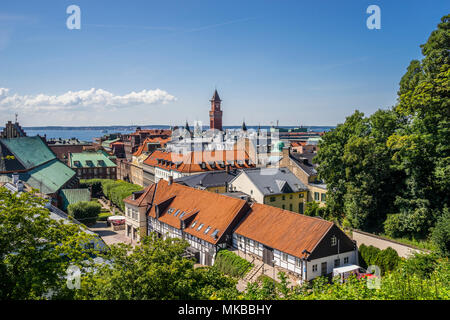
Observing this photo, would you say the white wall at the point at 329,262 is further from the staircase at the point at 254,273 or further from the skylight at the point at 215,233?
the skylight at the point at 215,233

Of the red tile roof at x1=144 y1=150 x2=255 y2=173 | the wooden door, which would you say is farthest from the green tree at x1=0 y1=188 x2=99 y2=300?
the red tile roof at x1=144 y1=150 x2=255 y2=173

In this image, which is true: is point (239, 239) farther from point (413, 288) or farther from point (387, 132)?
point (413, 288)

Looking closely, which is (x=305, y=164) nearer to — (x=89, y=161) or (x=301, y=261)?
(x=301, y=261)

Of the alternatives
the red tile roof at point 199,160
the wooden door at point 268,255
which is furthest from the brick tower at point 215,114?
the wooden door at point 268,255

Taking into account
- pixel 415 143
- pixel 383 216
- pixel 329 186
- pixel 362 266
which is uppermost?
pixel 415 143

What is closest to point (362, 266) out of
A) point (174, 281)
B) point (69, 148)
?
point (174, 281)

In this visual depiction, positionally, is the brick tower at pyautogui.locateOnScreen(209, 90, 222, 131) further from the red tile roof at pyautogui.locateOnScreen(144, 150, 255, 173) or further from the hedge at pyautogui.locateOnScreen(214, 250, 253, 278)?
the hedge at pyautogui.locateOnScreen(214, 250, 253, 278)

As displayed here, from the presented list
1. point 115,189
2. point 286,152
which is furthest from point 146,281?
point 115,189
